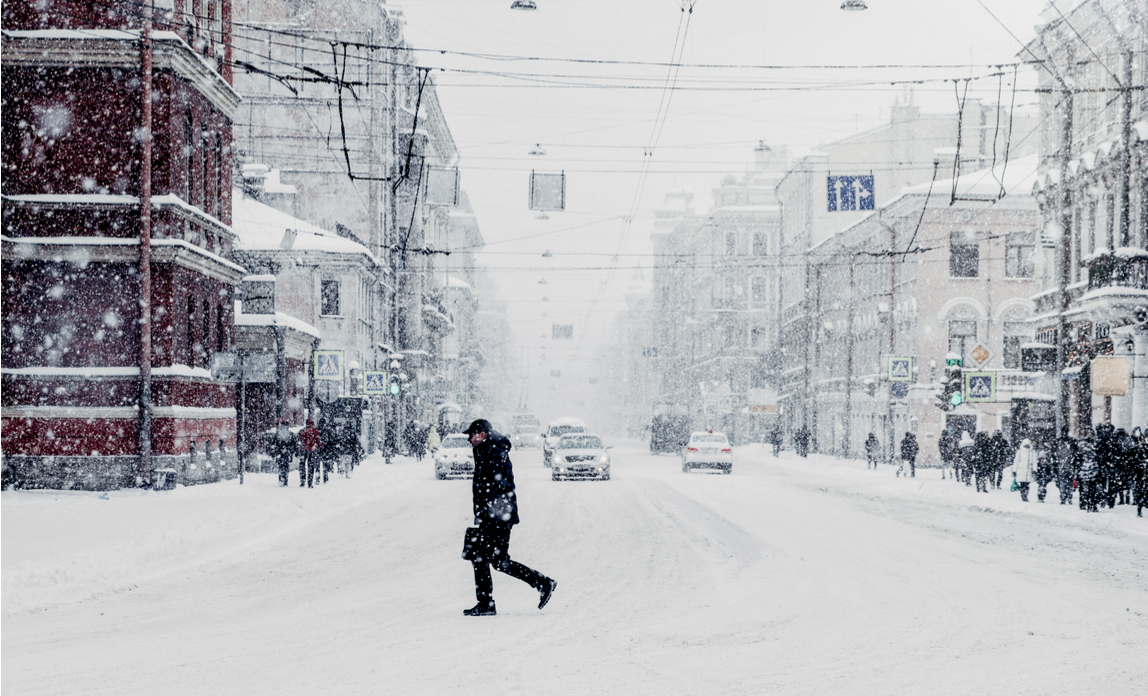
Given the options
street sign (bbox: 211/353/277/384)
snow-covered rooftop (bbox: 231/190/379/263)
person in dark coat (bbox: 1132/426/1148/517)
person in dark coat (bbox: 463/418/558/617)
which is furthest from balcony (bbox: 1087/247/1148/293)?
snow-covered rooftop (bbox: 231/190/379/263)

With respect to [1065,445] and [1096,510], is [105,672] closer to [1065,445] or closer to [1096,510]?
[1096,510]

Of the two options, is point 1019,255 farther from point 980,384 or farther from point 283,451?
point 283,451

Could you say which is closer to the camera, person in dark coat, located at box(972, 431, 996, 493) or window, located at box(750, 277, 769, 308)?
person in dark coat, located at box(972, 431, 996, 493)

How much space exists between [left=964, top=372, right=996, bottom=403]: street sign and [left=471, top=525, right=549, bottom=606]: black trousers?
23.1 m

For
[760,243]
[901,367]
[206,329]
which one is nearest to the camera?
[206,329]

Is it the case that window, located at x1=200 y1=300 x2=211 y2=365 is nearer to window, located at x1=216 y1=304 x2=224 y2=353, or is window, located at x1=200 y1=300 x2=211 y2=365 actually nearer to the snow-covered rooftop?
window, located at x1=216 y1=304 x2=224 y2=353

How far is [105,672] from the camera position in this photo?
7902 mm

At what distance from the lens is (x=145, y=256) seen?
26.6m

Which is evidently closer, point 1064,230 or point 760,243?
point 1064,230

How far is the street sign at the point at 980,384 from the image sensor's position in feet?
103

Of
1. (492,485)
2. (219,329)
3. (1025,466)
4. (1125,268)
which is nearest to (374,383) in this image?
(219,329)

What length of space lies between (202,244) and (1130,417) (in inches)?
879

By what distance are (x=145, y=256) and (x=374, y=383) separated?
1582 centimetres

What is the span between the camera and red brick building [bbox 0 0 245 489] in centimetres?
2672
